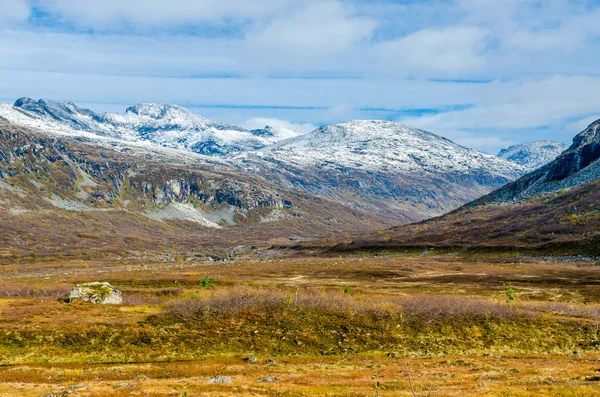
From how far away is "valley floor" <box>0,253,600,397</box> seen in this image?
37969mm

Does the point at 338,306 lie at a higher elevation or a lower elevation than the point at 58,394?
lower

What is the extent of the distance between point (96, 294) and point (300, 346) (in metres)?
36.2

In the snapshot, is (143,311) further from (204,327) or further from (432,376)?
(432,376)

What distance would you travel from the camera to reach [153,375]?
44.2 metres

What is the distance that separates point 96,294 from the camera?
74.9 meters

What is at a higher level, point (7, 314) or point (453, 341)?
point (7, 314)

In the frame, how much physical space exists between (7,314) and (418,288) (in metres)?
73.9

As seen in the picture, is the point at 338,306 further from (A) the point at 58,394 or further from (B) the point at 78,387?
(A) the point at 58,394

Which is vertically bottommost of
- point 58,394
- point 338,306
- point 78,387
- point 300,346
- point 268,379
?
point 300,346

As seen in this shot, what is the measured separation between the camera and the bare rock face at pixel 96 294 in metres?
74.3

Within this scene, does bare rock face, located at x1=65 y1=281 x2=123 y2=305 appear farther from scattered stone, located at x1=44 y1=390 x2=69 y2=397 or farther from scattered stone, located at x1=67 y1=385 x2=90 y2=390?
scattered stone, located at x1=44 y1=390 x2=69 y2=397

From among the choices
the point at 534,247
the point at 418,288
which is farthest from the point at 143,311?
the point at 534,247

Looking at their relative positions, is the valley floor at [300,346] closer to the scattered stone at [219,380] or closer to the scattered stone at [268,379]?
the scattered stone at [268,379]

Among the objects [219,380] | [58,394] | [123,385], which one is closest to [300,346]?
[219,380]
